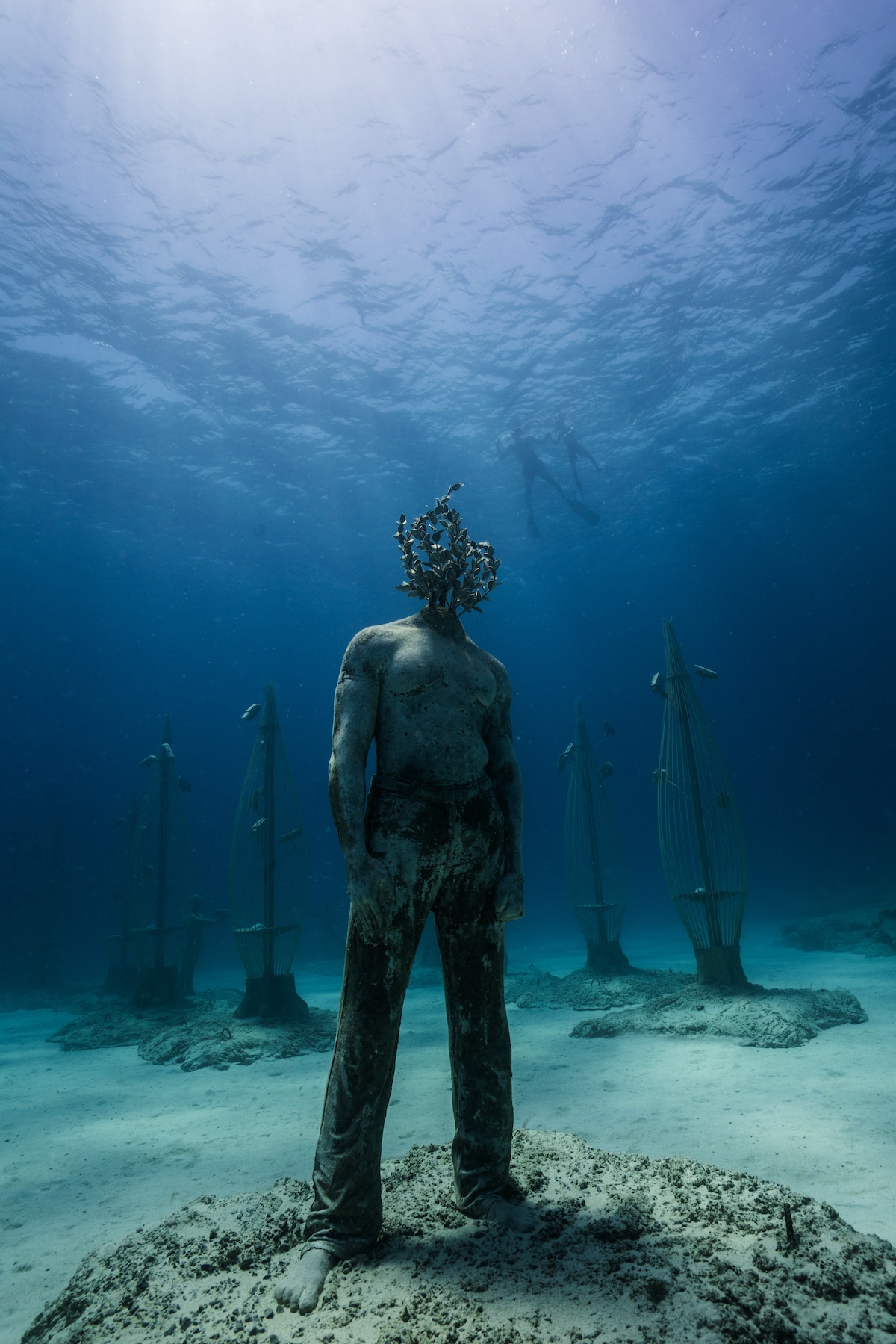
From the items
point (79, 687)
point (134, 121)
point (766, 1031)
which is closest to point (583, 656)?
point (79, 687)

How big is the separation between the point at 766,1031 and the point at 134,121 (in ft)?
76.3

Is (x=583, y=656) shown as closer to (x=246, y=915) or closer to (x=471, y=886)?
(x=246, y=915)

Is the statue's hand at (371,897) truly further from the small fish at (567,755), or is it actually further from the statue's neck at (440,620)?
the small fish at (567,755)

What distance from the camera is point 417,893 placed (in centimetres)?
275

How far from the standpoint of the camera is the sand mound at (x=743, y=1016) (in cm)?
654

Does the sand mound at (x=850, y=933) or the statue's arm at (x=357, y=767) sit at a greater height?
the statue's arm at (x=357, y=767)

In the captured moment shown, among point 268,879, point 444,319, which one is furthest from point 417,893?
point 444,319

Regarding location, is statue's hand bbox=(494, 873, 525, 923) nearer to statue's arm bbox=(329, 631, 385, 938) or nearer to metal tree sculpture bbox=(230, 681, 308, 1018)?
statue's arm bbox=(329, 631, 385, 938)

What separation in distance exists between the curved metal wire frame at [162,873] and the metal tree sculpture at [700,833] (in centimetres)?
758

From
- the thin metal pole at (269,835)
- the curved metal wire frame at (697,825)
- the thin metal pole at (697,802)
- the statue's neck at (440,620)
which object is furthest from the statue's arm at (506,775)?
the thin metal pole at (269,835)

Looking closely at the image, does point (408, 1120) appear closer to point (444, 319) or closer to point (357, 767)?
point (357, 767)

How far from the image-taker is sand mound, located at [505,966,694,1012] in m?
9.43

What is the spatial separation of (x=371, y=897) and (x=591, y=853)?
9952mm

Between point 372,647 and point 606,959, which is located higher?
point 372,647
